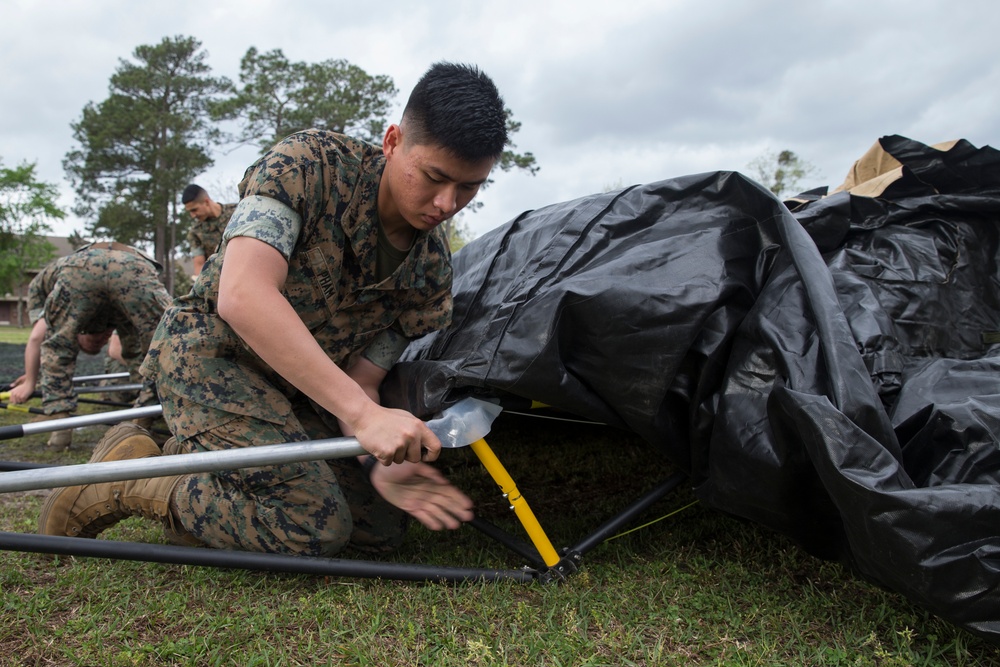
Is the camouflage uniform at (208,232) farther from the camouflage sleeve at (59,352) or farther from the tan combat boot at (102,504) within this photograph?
the tan combat boot at (102,504)

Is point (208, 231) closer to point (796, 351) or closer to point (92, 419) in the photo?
point (92, 419)

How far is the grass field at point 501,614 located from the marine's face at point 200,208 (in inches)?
193

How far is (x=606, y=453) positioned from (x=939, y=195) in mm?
1822

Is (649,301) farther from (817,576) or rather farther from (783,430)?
(817,576)

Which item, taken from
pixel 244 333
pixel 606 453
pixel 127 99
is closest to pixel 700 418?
pixel 244 333

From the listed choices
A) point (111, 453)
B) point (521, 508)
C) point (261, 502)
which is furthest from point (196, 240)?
point (521, 508)

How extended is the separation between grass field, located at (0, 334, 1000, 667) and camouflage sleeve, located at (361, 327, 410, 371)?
64 cm

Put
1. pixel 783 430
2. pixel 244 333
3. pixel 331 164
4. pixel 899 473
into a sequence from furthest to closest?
pixel 331 164, pixel 244 333, pixel 783 430, pixel 899 473

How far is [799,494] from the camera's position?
64.2 inches

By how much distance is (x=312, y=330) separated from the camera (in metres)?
2.26

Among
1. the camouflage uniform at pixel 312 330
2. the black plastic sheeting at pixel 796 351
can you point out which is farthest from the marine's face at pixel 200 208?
the black plastic sheeting at pixel 796 351

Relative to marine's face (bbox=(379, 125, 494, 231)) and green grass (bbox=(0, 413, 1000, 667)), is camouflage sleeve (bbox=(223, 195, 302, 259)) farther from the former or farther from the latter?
green grass (bbox=(0, 413, 1000, 667))

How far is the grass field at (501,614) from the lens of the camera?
5.10 feet

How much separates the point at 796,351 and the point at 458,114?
1.04 m
